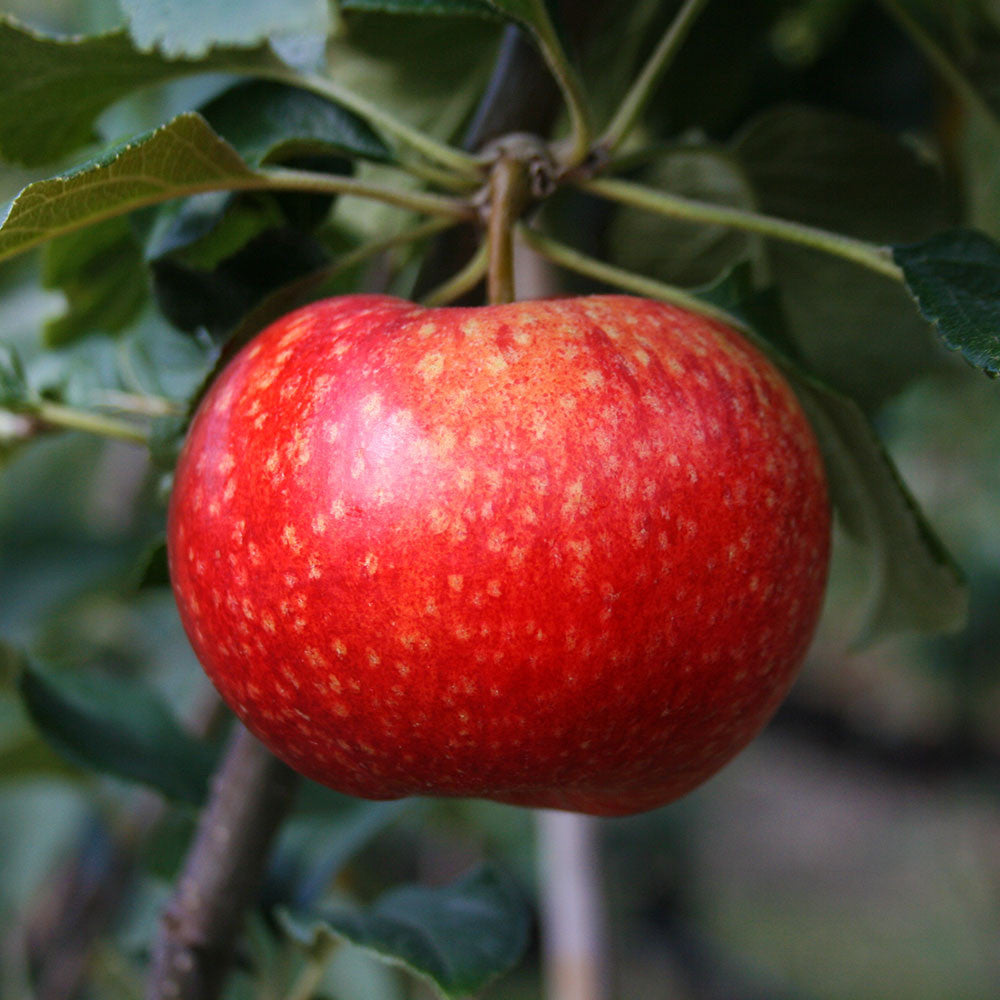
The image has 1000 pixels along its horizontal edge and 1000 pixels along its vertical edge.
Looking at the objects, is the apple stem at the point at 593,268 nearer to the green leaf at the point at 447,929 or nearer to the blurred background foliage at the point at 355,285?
the blurred background foliage at the point at 355,285

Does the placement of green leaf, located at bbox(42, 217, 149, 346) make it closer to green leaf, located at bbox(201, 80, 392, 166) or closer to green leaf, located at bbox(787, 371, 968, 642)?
green leaf, located at bbox(201, 80, 392, 166)

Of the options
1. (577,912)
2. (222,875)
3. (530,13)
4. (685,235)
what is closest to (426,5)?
(530,13)

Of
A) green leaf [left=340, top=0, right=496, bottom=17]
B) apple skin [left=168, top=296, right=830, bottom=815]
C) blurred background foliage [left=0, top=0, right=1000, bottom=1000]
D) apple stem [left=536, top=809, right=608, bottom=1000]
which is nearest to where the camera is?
apple skin [left=168, top=296, right=830, bottom=815]

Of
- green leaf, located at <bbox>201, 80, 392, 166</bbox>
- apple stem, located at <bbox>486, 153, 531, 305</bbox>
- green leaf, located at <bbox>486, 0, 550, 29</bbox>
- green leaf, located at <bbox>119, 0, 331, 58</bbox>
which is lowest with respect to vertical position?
apple stem, located at <bbox>486, 153, 531, 305</bbox>

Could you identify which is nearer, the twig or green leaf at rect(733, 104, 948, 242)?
the twig

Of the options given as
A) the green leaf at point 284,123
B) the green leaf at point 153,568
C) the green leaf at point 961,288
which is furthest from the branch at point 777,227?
the green leaf at point 153,568

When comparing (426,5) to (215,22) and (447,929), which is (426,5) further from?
(447,929)

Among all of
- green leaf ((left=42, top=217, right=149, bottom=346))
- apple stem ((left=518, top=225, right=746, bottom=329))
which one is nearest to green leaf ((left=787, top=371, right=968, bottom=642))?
apple stem ((left=518, top=225, right=746, bottom=329))
